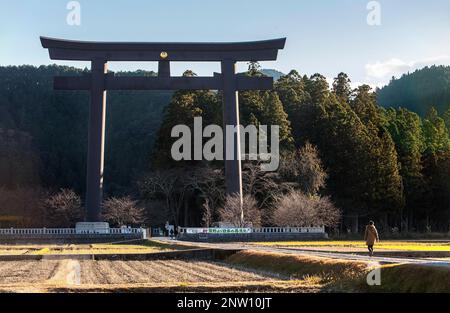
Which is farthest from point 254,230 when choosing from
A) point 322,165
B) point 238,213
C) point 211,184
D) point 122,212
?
point 322,165

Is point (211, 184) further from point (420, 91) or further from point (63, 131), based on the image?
point (420, 91)

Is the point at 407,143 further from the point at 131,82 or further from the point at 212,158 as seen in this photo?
the point at 131,82

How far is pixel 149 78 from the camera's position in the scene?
142 ft

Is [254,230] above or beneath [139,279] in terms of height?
above

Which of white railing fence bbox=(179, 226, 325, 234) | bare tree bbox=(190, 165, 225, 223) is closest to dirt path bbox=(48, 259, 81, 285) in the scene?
white railing fence bbox=(179, 226, 325, 234)

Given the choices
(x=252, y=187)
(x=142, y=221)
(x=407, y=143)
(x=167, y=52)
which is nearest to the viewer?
(x=167, y=52)

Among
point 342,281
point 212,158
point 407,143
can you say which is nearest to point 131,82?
point 212,158

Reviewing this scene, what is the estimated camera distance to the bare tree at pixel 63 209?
177 ft

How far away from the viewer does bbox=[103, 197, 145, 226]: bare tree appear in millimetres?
50188

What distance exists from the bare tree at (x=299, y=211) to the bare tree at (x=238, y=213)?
1.33 m

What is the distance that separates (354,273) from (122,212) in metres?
37.8

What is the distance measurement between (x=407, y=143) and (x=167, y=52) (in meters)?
25.2

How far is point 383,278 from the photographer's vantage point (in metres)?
12.6
